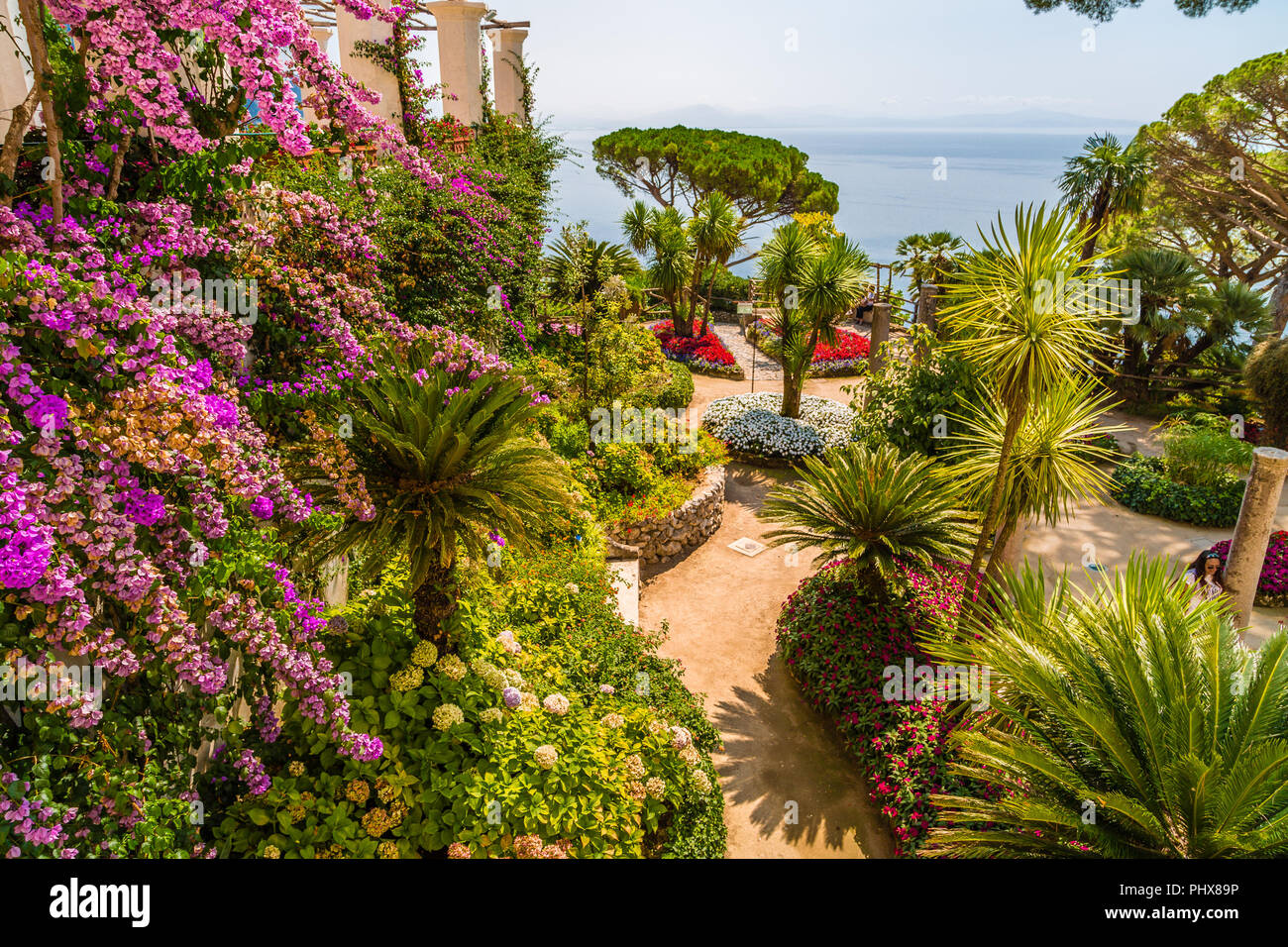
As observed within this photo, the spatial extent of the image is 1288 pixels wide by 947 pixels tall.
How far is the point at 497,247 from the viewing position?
10.0 meters

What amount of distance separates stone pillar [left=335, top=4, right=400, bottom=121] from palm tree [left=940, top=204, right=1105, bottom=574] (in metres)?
9.63

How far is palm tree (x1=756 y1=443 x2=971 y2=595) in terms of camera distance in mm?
7352

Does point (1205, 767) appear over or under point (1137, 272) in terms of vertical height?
under

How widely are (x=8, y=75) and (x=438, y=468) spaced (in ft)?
10.8

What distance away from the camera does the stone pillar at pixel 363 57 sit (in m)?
11.4

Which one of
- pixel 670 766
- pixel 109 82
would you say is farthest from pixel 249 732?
pixel 109 82

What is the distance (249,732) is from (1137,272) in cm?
1840

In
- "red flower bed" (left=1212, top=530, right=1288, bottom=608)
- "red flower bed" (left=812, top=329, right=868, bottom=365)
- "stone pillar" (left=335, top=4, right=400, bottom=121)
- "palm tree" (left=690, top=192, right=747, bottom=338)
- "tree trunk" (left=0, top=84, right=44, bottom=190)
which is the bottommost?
"red flower bed" (left=1212, top=530, right=1288, bottom=608)

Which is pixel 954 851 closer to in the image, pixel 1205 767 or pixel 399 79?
pixel 1205 767

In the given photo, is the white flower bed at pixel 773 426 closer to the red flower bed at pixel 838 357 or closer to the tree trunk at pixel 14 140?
the red flower bed at pixel 838 357

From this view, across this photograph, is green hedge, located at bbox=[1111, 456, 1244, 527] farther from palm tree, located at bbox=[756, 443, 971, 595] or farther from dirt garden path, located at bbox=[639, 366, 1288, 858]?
palm tree, located at bbox=[756, 443, 971, 595]

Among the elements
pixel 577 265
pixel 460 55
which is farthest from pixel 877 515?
pixel 460 55

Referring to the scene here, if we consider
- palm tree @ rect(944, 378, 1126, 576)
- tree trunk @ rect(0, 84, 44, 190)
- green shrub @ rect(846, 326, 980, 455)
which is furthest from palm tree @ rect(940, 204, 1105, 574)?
tree trunk @ rect(0, 84, 44, 190)
